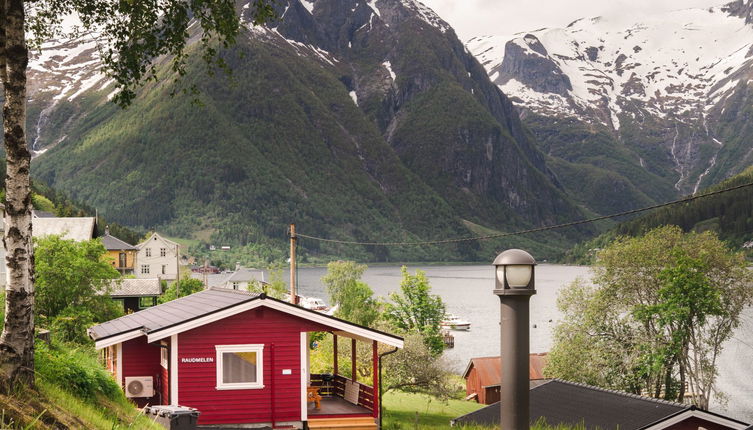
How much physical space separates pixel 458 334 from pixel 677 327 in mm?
53993

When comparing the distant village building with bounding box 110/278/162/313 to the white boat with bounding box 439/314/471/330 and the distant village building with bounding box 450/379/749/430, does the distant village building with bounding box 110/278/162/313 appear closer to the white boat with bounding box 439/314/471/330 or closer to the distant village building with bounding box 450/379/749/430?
the white boat with bounding box 439/314/471/330

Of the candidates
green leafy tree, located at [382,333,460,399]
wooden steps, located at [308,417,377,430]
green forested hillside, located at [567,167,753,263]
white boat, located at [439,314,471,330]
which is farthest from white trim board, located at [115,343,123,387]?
green forested hillside, located at [567,167,753,263]

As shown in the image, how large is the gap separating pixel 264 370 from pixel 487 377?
40.8 meters

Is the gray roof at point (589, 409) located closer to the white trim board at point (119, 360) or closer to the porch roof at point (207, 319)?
the porch roof at point (207, 319)

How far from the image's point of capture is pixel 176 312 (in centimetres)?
2350

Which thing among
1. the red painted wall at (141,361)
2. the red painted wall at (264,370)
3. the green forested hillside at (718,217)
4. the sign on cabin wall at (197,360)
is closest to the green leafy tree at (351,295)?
the red painted wall at (141,361)

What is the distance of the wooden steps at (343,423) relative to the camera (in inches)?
849

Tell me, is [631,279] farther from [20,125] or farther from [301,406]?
[20,125]

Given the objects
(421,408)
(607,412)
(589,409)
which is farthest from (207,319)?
(421,408)

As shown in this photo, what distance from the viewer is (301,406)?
69.9 feet

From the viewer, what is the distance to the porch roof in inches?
804

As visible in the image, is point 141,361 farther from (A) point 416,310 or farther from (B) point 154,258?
(B) point 154,258

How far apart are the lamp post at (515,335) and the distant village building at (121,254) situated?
9942 cm

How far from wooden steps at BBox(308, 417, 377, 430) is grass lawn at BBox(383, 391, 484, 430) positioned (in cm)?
1554
